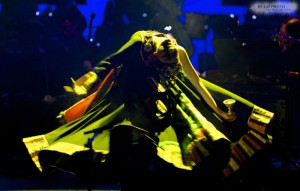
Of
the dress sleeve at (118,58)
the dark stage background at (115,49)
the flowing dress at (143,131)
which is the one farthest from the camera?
the dark stage background at (115,49)

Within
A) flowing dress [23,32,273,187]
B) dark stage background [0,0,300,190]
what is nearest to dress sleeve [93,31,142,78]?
flowing dress [23,32,273,187]

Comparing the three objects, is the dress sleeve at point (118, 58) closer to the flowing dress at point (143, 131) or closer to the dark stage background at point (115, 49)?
the flowing dress at point (143, 131)

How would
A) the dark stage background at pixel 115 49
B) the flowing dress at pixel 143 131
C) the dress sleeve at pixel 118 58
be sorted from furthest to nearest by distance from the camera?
the dark stage background at pixel 115 49, the dress sleeve at pixel 118 58, the flowing dress at pixel 143 131

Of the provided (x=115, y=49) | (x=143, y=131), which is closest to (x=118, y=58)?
(x=143, y=131)

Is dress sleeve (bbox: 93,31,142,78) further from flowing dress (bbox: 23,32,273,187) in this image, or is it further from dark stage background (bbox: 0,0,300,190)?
dark stage background (bbox: 0,0,300,190)

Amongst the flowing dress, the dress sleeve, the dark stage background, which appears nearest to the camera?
the flowing dress

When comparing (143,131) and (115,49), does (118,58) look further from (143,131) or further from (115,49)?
(115,49)

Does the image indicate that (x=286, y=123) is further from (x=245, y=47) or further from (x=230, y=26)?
(x=230, y=26)

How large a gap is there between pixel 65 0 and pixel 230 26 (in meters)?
3.30

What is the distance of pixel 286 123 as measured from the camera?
14.0 feet

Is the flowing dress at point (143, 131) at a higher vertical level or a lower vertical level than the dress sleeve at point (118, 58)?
lower

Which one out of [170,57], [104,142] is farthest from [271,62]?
[104,142]

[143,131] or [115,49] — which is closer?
[143,131]

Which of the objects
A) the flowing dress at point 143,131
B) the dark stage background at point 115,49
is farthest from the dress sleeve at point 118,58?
the dark stage background at point 115,49
